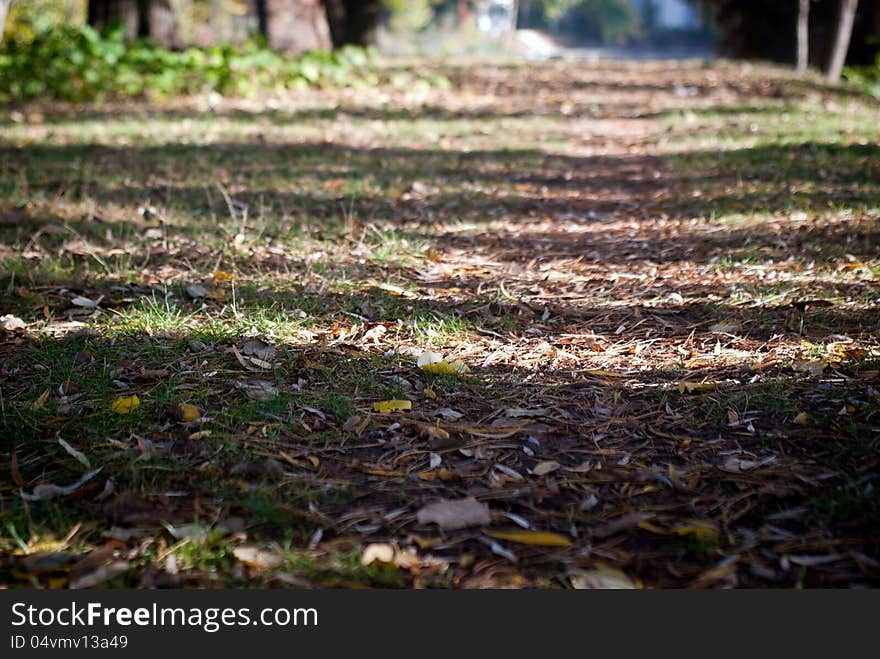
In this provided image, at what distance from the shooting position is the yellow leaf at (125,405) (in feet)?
7.86

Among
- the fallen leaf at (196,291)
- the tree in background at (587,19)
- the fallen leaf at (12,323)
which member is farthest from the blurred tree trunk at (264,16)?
the tree in background at (587,19)

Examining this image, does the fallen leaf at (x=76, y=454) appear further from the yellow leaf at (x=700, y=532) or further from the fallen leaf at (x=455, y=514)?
the yellow leaf at (x=700, y=532)

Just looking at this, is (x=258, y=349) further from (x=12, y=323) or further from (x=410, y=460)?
(x=12, y=323)

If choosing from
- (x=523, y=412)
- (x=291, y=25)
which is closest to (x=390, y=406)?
(x=523, y=412)

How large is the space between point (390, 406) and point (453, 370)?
348 millimetres

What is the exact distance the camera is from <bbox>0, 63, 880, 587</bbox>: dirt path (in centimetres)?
185

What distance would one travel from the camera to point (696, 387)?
257cm

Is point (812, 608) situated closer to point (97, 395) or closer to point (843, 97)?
point (97, 395)

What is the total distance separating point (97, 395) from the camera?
2.50m

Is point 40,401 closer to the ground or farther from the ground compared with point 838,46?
closer to the ground

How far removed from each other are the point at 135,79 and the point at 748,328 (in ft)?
29.5

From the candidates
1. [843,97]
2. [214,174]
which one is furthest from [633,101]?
[214,174]

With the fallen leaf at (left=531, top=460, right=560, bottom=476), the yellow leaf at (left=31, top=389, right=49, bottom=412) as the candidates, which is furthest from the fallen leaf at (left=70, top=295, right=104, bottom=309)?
the fallen leaf at (left=531, top=460, right=560, bottom=476)

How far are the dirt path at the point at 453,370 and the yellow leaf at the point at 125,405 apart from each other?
3 centimetres
